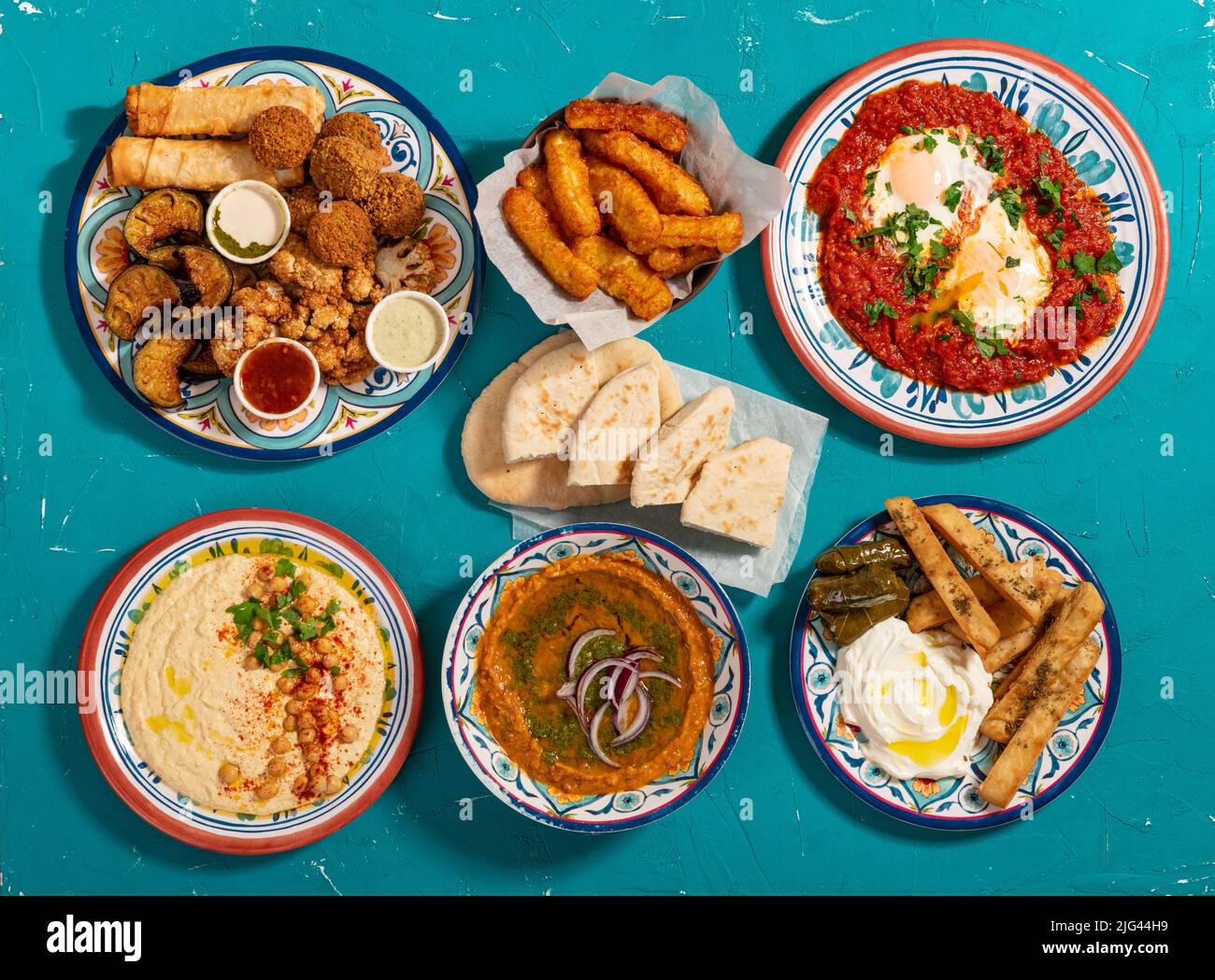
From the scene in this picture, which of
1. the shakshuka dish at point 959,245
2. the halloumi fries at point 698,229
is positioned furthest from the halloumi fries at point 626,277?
the shakshuka dish at point 959,245

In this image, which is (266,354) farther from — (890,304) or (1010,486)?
(1010,486)

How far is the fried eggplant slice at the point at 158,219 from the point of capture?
13.3 feet

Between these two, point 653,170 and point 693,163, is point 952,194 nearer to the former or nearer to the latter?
point 693,163

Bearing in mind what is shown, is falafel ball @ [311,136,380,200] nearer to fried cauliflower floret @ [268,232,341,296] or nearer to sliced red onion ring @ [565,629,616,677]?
fried cauliflower floret @ [268,232,341,296]

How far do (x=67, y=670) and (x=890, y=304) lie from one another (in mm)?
4465

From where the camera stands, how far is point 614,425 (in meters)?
4.20

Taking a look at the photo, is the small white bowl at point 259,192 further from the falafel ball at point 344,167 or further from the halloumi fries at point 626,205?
the halloumi fries at point 626,205

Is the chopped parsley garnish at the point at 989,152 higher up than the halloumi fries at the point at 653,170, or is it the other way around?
Result: the chopped parsley garnish at the point at 989,152

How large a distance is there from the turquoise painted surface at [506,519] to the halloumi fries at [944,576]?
270mm

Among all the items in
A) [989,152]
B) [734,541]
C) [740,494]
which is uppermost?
[989,152]

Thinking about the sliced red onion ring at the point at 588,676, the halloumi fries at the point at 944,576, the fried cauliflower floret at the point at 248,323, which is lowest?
the sliced red onion ring at the point at 588,676

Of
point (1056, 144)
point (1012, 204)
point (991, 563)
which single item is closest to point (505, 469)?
point (991, 563)

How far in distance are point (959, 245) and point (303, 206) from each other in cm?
315
